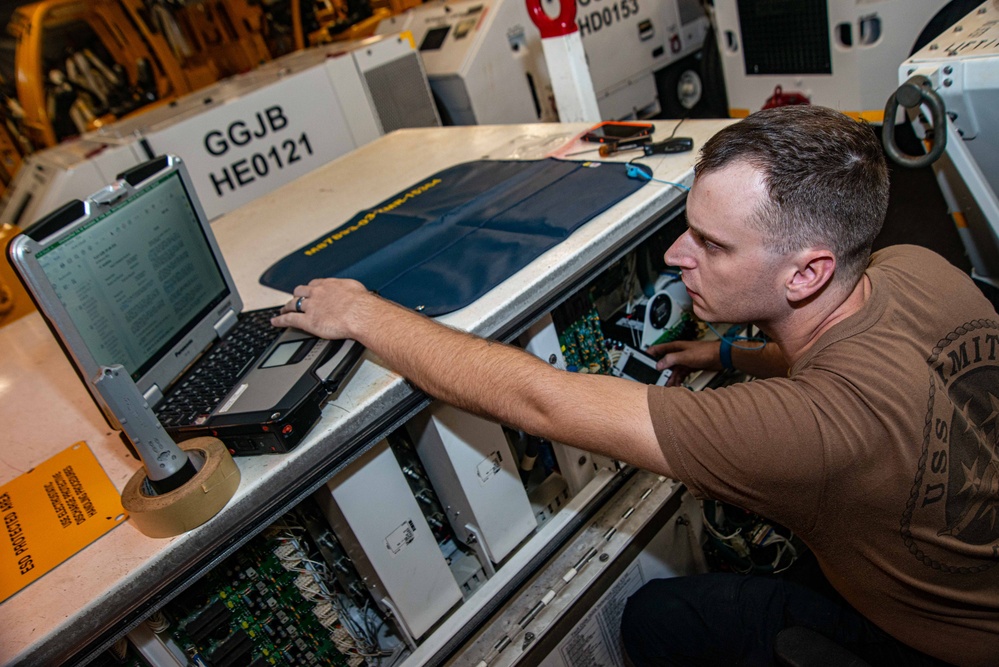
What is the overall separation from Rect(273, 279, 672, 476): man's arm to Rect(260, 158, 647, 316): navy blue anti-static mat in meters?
0.12

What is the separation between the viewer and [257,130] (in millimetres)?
2922

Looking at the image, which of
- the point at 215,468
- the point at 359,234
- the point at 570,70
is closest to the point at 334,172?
the point at 359,234

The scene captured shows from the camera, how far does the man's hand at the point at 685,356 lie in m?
1.72

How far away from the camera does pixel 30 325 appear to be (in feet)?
7.01

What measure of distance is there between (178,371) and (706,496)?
3.44ft

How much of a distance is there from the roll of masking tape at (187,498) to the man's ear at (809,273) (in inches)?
37.9

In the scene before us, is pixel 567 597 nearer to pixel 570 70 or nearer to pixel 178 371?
pixel 178 371

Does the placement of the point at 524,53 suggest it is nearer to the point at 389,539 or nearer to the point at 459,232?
the point at 459,232

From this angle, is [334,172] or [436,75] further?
[436,75]

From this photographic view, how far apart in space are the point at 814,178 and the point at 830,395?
1.10 feet

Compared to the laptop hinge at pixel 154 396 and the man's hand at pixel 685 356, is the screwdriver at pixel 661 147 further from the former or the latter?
the laptop hinge at pixel 154 396

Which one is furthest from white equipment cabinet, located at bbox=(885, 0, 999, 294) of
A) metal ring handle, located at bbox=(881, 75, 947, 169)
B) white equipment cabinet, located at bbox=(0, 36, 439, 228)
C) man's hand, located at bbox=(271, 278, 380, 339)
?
white equipment cabinet, located at bbox=(0, 36, 439, 228)

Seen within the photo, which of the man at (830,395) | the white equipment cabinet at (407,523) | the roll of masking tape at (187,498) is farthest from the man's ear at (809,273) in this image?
the roll of masking tape at (187,498)

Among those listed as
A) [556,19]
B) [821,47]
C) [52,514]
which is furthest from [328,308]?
[821,47]
